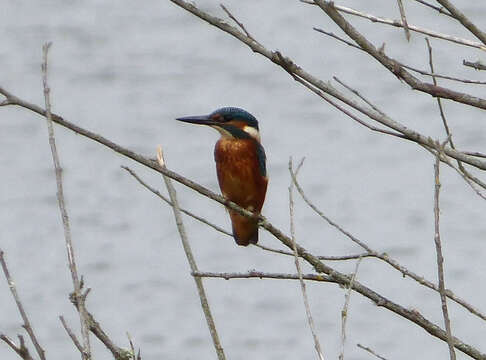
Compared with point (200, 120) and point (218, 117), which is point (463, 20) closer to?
point (200, 120)

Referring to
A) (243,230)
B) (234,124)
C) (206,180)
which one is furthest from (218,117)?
(206,180)

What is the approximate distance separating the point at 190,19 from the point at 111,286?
423cm

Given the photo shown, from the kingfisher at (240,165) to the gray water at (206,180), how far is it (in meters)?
4.39

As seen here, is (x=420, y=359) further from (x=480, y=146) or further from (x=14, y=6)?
(x=14, y=6)

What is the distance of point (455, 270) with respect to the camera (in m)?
10.4

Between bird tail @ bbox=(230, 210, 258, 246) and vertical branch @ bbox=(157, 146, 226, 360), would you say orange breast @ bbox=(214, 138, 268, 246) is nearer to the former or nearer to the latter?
bird tail @ bbox=(230, 210, 258, 246)

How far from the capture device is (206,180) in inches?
440

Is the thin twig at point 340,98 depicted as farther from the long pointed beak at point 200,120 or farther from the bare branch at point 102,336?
the long pointed beak at point 200,120

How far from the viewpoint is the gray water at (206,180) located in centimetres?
1009

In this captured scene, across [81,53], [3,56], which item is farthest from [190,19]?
[3,56]

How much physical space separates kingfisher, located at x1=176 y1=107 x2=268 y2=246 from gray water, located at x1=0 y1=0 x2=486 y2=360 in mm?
4392

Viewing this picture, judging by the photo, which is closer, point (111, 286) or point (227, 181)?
point (227, 181)

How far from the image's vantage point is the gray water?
1009cm

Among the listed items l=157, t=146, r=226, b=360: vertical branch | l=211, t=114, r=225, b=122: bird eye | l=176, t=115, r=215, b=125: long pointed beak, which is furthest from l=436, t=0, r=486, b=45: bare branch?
l=211, t=114, r=225, b=122: bird eye
